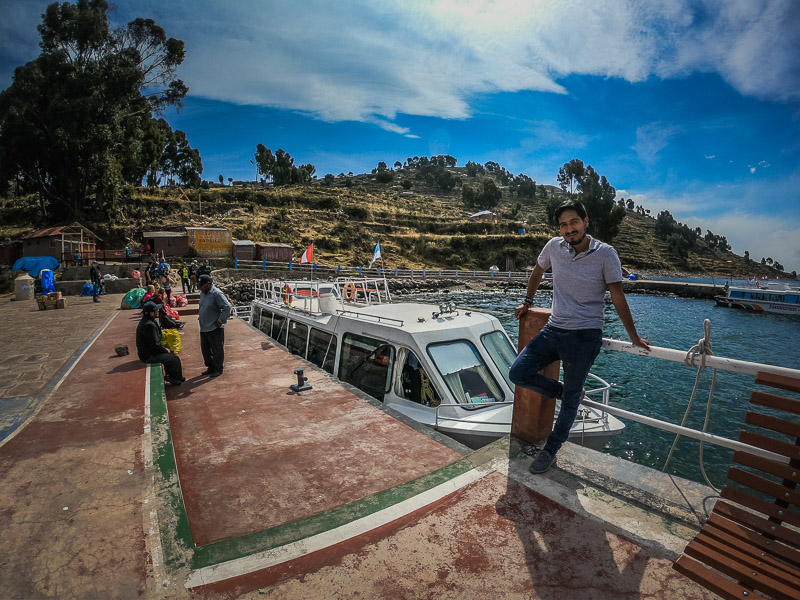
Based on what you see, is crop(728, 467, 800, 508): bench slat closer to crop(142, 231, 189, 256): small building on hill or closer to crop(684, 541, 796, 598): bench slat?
crop(684, 541, 796, 598): bench slat

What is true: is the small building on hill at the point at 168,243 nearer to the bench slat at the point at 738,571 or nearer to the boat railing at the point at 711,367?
the boat railing at the point at 711,367

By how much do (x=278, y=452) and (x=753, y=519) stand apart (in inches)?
153

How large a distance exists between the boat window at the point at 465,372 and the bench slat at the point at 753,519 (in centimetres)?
435

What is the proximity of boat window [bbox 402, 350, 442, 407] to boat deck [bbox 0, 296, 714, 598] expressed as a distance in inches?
65.0

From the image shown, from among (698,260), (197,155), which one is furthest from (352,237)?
(698,260)

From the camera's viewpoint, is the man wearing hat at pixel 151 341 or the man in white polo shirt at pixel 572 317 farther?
the man wearing hat at pixel 151 341

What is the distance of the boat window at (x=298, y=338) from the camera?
1040cm

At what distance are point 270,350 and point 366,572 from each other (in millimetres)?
7320

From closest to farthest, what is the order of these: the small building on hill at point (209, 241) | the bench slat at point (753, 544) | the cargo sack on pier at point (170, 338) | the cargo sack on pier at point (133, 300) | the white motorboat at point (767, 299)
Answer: the bench slat at point (753, 544) → the cargo sack on pier at point (170, 338) → the cargo sack on pier at point (133, 300) → the white motorboat at point (767, 299) → the small building on hill at point (209, 241)

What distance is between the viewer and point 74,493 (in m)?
3.46

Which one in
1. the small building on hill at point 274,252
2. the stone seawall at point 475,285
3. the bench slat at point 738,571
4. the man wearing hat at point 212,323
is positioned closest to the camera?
the bench slat at point 738,571

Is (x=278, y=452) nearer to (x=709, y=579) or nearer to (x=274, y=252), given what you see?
(x=709, y=579)

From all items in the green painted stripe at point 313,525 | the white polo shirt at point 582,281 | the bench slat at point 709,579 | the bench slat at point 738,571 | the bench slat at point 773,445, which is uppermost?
the white polo shirt at point 582,281

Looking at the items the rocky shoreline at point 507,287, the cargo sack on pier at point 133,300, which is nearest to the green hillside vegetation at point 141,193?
the rocky shoreline at point 507,287
